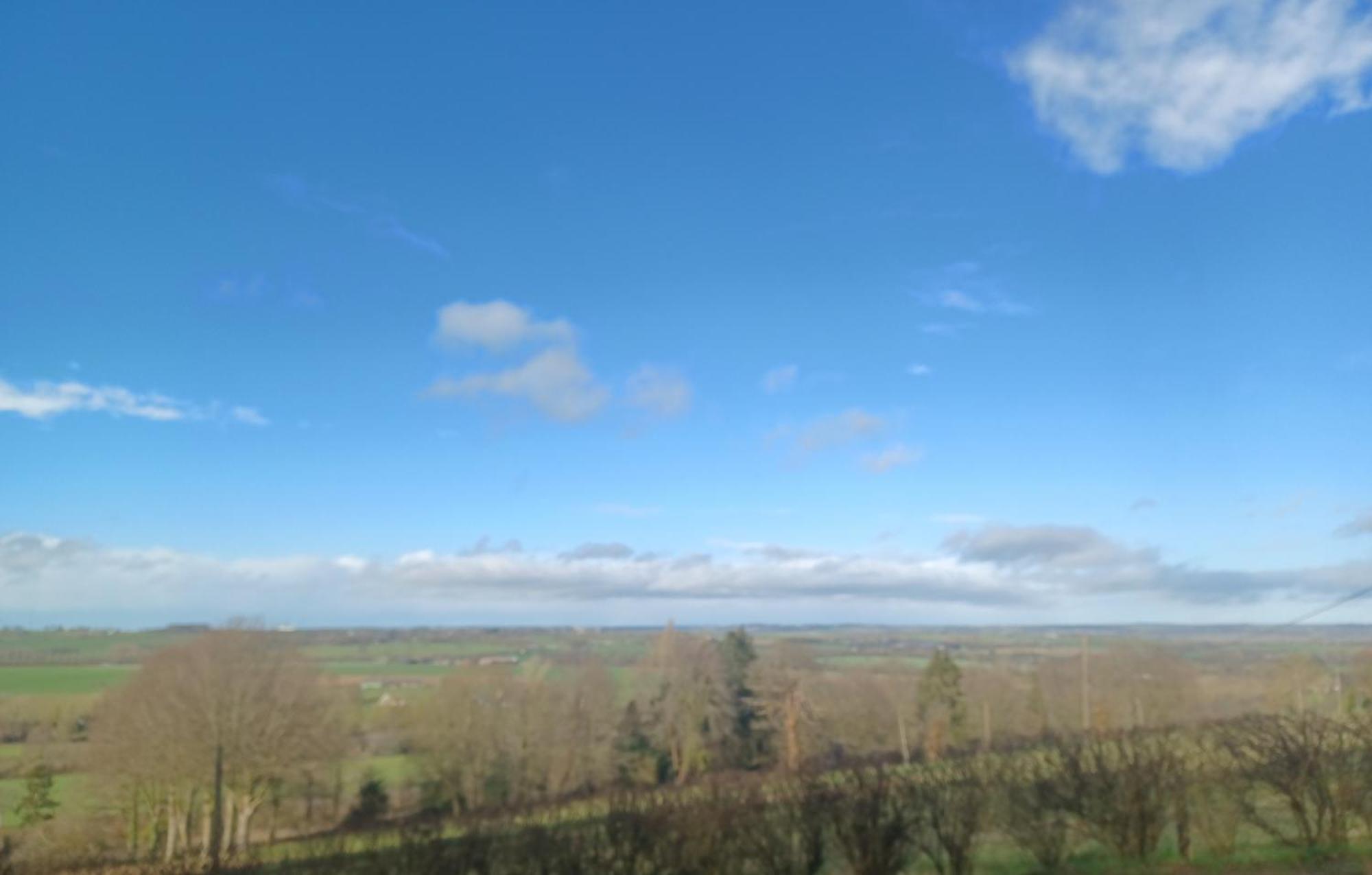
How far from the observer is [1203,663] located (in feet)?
123

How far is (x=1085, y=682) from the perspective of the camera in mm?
39344

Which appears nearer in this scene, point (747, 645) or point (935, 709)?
point (935, 709)

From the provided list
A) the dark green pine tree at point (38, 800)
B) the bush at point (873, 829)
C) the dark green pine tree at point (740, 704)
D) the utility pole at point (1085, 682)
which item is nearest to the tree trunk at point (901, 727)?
the dark green pine tree at point (740, 704)

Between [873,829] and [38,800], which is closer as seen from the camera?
[873,829]

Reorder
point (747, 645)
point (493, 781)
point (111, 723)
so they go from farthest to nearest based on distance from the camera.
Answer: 1. point (747, 645)
2. point (493, 781)
3. point (111, 723)

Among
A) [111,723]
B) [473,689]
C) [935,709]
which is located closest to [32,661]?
[111,723]

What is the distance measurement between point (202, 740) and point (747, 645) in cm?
2861

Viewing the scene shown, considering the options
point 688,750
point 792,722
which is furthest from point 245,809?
point 792,722

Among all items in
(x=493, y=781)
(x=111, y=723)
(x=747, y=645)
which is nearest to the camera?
(x=111, y=723)

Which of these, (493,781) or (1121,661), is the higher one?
(1121,661)

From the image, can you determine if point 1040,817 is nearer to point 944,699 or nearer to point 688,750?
point 688,750

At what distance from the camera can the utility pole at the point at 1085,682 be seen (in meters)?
38.2

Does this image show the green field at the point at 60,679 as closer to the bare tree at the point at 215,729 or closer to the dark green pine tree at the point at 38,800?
the bare tree at the point at 215,729

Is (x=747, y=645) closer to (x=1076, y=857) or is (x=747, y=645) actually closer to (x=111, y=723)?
(x=111, y=723)
